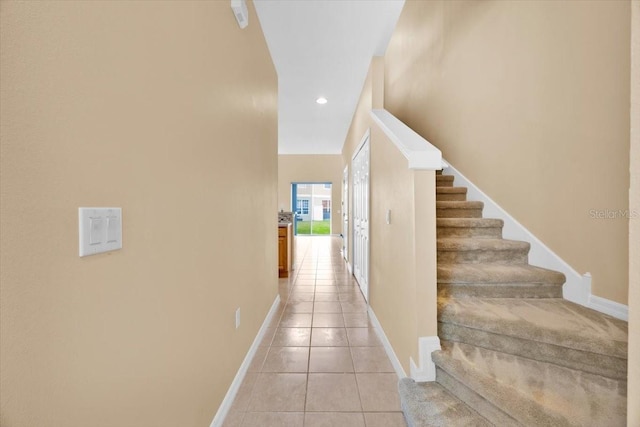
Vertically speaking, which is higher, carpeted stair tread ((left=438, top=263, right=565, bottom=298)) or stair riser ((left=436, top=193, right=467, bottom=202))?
stair riser ((left=436, top=193, right=467, bottom=202))

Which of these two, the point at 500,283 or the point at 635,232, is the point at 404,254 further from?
the point at 635,232

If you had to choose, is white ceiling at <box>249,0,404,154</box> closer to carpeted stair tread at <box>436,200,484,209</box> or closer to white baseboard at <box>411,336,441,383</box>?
carpeted stair tread at <box>436,200,484,209</box>

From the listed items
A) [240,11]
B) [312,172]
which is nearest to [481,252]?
[240,11]

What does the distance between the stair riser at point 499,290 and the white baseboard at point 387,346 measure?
578 millimetres

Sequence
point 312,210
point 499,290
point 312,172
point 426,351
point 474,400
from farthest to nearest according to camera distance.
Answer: point 312,210
point 312,172
point 499,290
point 426,351
point 474,400

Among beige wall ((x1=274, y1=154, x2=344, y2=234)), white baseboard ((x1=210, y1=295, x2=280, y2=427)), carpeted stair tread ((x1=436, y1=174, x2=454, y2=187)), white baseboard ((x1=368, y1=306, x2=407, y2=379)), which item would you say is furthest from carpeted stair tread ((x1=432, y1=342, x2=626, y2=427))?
beige wall ((x1=274, y1=154, x2=344, y2=234))

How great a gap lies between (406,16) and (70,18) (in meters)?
4.80

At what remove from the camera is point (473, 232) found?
240 cm

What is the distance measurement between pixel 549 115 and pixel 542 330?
1.50 metres

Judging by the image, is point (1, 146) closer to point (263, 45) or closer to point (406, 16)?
point (263, 45)

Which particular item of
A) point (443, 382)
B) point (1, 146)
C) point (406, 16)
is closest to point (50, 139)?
point (1, 146)

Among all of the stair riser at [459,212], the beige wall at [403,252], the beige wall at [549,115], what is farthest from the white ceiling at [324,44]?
the stair riser at [459,212]

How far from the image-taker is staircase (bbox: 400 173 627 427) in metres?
1.16

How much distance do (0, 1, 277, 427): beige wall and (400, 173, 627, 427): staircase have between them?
1.21 metres
